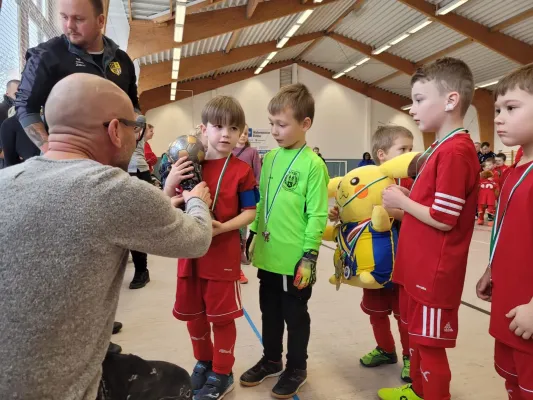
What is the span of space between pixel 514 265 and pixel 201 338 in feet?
4.53

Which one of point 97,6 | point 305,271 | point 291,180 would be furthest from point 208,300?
point 97,6

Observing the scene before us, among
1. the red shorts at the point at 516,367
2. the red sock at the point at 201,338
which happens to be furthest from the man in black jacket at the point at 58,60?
the red shorts at the point at 516,367

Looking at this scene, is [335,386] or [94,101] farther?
[335,386]

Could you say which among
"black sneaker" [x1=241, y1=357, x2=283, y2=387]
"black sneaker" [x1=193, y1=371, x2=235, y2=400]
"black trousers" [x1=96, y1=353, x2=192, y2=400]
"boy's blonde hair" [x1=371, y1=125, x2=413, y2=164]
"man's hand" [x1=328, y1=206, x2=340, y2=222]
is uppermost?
"boy's blonde hair" [x1=371, y1=125, x2=413, y2=164]

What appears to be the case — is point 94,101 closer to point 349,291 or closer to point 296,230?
point 296,230

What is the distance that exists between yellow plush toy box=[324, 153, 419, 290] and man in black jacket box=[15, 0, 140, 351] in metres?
1.25

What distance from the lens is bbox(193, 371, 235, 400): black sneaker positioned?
1858 mm

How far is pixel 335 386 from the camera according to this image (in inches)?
80.2

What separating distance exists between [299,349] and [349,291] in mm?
1667

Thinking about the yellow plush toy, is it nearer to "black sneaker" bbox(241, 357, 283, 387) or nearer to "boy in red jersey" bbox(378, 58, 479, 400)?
"boy in red jersey" bbox(378, 58, 479, 400)

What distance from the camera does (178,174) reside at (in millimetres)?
1642

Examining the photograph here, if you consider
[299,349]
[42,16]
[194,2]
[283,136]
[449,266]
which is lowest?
Result: [299,349]

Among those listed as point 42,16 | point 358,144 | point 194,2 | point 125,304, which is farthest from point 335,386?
point 358,144

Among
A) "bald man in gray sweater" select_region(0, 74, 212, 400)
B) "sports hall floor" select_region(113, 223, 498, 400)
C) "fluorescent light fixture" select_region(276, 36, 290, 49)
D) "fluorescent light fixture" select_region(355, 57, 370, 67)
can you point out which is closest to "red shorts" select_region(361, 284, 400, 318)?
"sports hall floor" select_region(113, 223, 498, 400)
